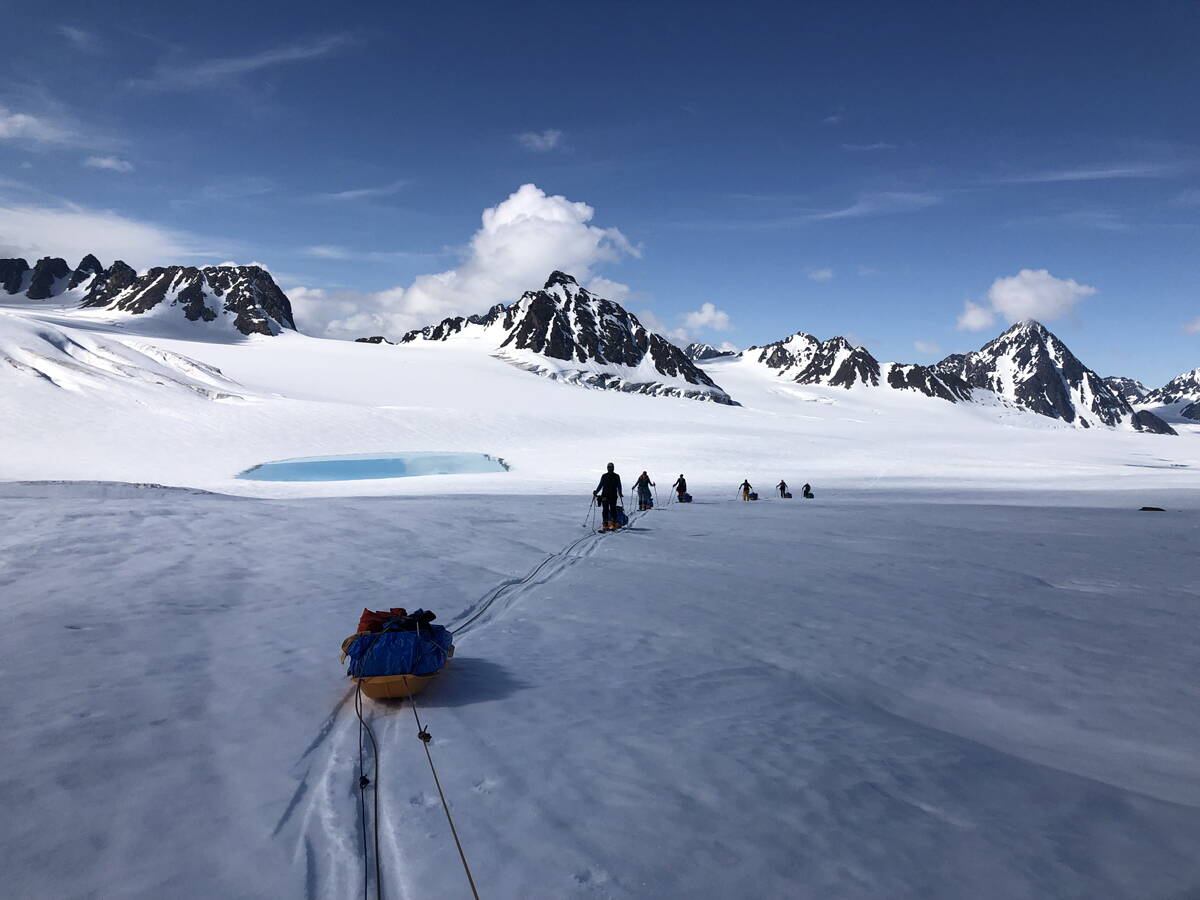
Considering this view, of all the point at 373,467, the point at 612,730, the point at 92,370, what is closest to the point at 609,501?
the point at 612,730

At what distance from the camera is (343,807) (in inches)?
170

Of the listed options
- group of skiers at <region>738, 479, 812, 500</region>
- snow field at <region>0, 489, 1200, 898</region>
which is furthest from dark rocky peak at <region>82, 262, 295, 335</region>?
snow field at <region>0, 489, 1200, 898</region>

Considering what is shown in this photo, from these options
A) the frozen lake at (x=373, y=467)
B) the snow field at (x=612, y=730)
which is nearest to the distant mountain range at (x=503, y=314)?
the frozen lake at (x=373, y=467)

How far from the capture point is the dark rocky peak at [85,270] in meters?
180

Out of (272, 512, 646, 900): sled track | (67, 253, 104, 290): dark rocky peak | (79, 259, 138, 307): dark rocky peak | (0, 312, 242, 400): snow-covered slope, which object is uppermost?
(67, 253, 104, 290): dark rocky peak

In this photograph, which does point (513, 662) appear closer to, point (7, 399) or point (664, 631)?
point (664, 631)

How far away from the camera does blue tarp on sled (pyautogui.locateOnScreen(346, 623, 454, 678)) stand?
19.2ft

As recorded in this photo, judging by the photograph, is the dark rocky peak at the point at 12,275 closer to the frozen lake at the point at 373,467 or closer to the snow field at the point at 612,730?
the frozen lake at the point at 373,467

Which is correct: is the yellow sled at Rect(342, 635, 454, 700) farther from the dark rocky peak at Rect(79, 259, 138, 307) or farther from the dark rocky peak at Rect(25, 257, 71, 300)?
the dark rocky peak at Rect(25, 257, 71, 300)

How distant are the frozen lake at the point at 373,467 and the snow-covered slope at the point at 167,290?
110 metres

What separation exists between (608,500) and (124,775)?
13.0 m

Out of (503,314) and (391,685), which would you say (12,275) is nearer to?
(503,314)

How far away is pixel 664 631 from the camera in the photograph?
820 centimetres

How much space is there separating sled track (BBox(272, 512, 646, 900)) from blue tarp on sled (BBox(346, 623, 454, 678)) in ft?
1.17
